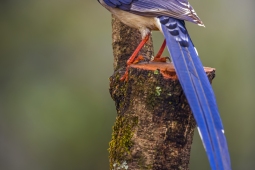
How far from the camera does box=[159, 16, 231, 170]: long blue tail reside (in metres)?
3.13

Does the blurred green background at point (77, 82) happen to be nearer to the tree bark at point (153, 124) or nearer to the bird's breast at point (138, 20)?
the bird's breast at point (138, 20)

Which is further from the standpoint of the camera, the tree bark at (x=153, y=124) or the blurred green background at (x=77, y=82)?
the blurred green background at (x=77, y=82)

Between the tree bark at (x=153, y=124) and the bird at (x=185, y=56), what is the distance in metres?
0.11

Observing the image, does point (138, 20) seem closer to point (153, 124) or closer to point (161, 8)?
point (161, 8)

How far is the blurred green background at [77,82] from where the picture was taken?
6352 mm

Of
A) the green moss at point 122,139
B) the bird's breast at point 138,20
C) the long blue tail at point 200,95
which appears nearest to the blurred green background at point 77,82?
the bird's breast at point 138,20

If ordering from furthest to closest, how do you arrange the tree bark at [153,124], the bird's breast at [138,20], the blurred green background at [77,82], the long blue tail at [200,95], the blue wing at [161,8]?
1. the blurred green background at [77,82]
2. the bird's breast at [138,20]
3. the blue wing at [161,8]
4. the tree bark at [153,124]
5. the long blue tail at [200,95]

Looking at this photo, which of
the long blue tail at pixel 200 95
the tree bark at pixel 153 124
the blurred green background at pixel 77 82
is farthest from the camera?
the blurred green background at pixel 77 82

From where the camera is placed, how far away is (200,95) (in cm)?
336

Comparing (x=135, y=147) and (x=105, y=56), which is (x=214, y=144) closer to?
(x=135, y=147)

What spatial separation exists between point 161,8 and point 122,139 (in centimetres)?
110

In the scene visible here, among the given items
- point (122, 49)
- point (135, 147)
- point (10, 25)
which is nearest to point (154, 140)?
point (135, 147)

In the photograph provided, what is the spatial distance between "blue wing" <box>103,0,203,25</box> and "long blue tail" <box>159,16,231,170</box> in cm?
12

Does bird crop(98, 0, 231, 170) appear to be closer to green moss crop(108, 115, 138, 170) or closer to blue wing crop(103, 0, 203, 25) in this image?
blue wing crop(103, 0, 203, 25)
